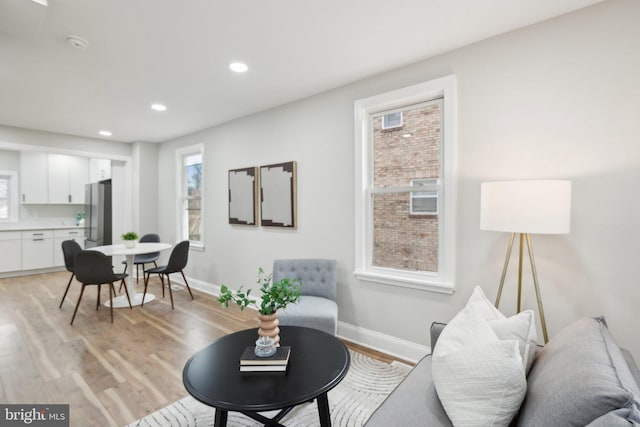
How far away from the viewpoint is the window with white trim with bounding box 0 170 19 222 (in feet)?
19.7

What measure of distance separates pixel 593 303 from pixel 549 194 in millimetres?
818

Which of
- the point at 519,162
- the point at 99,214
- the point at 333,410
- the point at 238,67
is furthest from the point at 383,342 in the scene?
the point at 99,214

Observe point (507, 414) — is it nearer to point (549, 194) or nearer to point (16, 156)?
point (549, 194)

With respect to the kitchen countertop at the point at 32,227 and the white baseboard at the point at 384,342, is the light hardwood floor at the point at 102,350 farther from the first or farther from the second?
the kitchen countertop at the point at 32,227

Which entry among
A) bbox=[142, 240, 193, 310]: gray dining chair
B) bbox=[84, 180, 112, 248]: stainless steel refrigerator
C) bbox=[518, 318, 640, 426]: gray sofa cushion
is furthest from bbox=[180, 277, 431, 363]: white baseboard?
bbox=[84, 180, 112, 248]: stainless steel refrigerator

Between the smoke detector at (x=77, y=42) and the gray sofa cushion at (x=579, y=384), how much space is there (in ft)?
10.7

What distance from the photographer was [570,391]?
880 mm

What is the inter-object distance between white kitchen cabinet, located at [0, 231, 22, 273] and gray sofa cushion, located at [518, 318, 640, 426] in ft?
25.3

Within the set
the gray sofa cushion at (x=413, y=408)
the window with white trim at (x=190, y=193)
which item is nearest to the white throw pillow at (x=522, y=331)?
the gray sofa cushion at (x=413, y=408)

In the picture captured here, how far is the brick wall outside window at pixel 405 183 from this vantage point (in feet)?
8.84

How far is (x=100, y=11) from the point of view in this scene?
1.91 meters

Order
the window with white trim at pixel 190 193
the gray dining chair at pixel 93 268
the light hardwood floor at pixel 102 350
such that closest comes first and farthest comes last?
the light hardwood floor at pixel 102 350, the gray dining chair at pixel 93 268, the window with white trim at pixel 190 193

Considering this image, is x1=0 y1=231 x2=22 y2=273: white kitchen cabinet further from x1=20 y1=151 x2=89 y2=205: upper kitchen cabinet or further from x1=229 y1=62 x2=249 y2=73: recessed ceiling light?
x1=229 y1=62 x2=249 y2=73: recessed ceiling light

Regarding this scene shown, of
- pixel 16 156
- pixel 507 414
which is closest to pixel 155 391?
pixel 507 414
